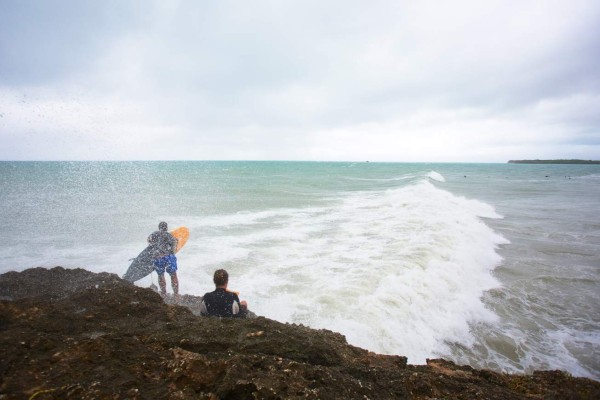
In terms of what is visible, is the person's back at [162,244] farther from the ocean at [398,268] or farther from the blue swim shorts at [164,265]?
the ocean at [398,268]

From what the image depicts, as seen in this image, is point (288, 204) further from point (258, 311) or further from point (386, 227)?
point (258, 311)

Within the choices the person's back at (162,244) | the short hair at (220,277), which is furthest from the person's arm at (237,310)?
the person's back at (162,244)

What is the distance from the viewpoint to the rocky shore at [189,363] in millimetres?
2316

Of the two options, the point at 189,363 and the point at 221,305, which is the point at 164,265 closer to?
the point at 221,305

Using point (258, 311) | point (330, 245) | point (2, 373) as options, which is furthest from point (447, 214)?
point (2, 373)

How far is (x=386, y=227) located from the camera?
50.5 feet

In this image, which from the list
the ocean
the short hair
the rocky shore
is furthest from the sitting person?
the ocean

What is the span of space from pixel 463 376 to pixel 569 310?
648 centimetres

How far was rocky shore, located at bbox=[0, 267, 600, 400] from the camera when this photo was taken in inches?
91.2

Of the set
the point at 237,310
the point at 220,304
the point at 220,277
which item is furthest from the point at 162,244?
the point at 237,310

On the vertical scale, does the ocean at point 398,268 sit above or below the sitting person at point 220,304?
below

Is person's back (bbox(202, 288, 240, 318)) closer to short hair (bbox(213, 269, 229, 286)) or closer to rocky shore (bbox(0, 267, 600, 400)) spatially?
short hair (bbox(213, 269, 229, 286))

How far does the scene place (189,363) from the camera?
2592 mm

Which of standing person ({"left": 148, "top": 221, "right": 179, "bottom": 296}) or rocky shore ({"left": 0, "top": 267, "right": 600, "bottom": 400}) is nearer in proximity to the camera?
rocky shore ({"left": 0, "top": 267, "right": 600, "bottom": 400})
